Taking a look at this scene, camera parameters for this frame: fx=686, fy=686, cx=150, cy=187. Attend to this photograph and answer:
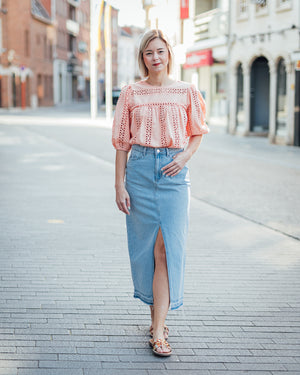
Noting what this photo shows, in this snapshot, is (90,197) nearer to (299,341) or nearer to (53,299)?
(53,299)

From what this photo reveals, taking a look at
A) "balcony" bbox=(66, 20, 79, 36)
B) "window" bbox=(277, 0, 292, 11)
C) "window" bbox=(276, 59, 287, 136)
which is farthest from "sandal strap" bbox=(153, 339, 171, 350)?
"balcony" bbox=(66, 20, 79, 36)

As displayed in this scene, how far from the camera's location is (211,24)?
30.7 metres

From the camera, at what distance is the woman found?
383cm

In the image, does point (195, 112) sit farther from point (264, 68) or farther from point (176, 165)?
point (264, 68)

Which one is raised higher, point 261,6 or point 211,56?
point 261,6

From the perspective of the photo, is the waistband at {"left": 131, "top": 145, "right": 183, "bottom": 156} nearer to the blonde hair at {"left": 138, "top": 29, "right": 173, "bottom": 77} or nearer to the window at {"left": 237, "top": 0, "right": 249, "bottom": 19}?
the blonde hair at {"left": 138, "top": 29, "right": 173, "bottom": 77}

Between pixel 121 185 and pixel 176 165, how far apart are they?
1.14 ft

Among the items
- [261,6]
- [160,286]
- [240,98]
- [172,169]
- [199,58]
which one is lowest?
[160,286]

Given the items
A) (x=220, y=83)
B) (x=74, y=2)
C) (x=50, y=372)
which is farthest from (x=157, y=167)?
(x=74, y=2)

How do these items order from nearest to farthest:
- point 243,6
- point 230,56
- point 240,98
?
point 243,6 < point 240,98 < point 230,56

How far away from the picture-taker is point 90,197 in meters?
10.0

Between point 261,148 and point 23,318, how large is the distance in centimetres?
1649

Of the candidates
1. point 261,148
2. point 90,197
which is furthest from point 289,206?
point 261,148

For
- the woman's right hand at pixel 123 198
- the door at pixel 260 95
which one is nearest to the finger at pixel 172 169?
→ the woman's right hand at pixel 123 198
